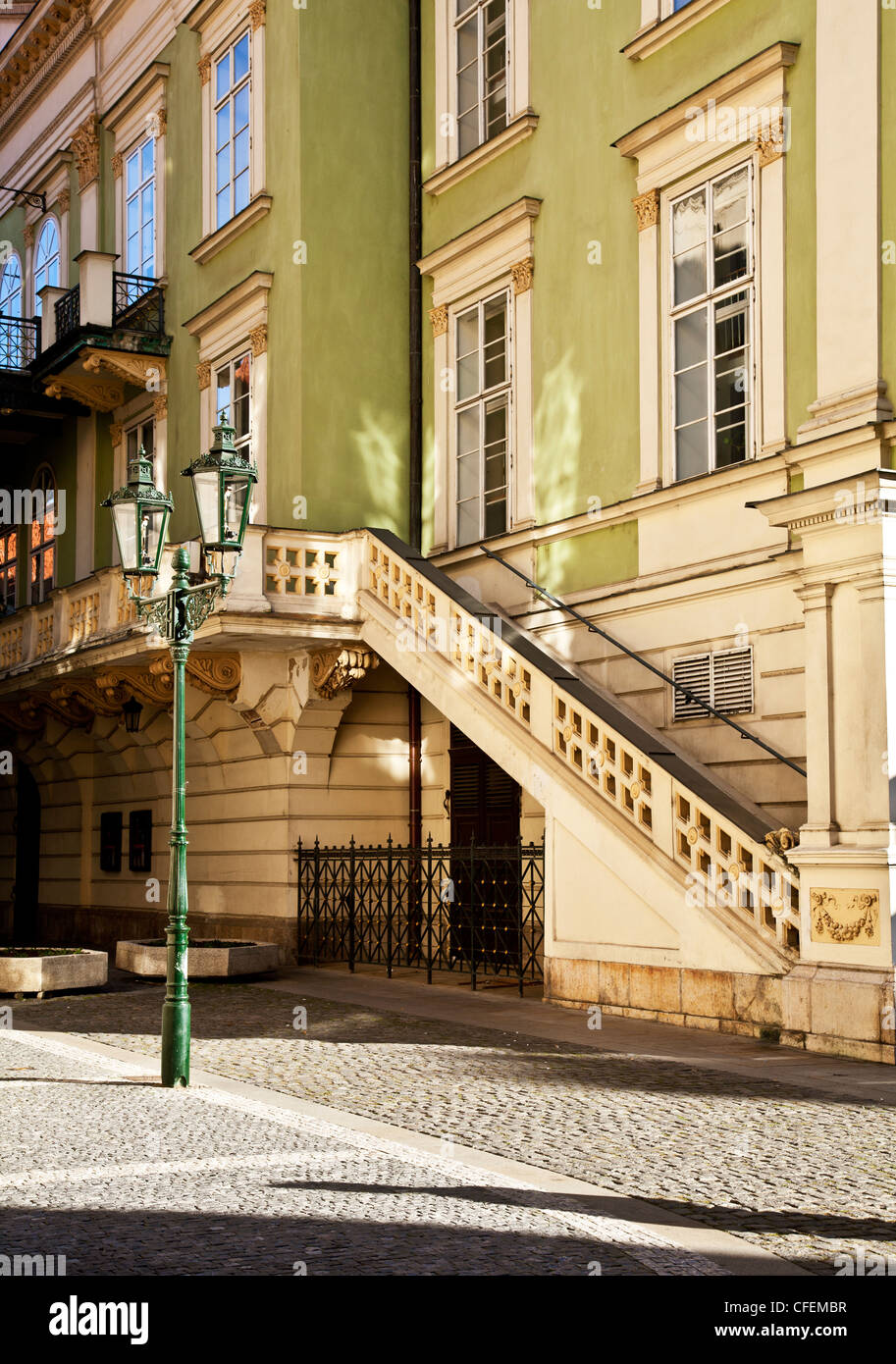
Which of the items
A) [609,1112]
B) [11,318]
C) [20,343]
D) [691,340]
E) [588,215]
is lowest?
[609,1112]

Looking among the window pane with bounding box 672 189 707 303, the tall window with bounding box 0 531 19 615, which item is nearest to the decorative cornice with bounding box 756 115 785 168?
the window pane with bounding box 672 189 707 303

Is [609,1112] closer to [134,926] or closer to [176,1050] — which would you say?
[176,1050]

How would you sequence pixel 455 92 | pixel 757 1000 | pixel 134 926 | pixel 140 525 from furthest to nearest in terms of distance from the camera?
1. pixel 134 926
2. pixel 455 92
3. pixel 757 1000
4. pixel 140 525

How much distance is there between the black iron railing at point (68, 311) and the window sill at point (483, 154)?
25.3ft

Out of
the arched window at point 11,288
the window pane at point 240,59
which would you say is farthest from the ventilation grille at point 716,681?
the arched window at point 11,288

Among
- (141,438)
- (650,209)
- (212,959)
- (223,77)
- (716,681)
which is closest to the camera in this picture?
(716,681)

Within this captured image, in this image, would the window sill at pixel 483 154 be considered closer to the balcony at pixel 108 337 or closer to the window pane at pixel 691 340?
the window pane at pixel 691 340

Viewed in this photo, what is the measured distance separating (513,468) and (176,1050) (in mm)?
9842

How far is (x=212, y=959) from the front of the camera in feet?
60.3

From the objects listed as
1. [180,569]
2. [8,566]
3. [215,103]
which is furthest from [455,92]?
[8,566]

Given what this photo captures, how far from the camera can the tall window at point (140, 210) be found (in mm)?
25719

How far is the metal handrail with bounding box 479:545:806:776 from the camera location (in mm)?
14366
